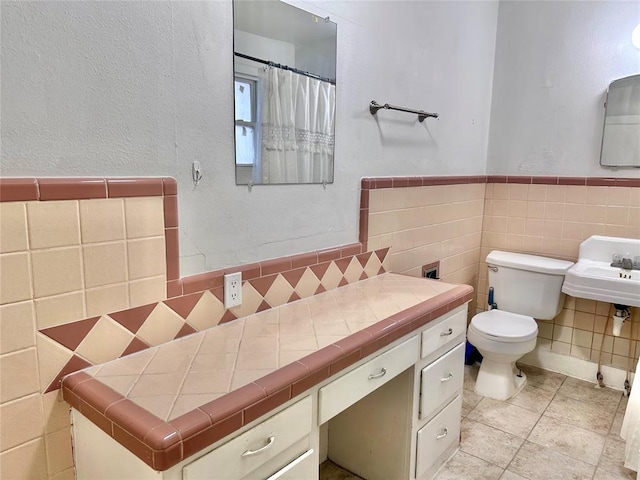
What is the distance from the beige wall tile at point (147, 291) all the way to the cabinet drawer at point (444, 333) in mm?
957

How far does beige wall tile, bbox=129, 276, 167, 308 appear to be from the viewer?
1276 mm

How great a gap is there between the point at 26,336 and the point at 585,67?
3086 millimetres

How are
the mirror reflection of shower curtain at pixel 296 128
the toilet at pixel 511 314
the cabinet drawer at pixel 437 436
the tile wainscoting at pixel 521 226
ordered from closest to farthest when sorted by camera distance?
the mirror reflection of shower curtain at pixel 296 128
the cabinet drawer at pixel 437 436
the tile wainscoting at pixel 521 226
the toilet at pixel 511 314

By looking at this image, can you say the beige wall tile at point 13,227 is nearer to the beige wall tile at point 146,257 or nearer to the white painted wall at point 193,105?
the white painted wall at point 193,105

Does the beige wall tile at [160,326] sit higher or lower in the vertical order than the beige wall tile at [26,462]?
higher

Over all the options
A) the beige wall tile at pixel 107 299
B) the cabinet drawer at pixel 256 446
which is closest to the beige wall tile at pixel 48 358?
the beige wall tile at pixel 107 299

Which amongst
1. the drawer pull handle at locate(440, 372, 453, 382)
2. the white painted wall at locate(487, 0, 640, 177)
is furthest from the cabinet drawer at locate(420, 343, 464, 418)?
the white painted wall at locate(487, 0, 640, 177)

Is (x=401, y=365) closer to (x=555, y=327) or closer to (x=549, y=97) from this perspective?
(x=555, y=327)

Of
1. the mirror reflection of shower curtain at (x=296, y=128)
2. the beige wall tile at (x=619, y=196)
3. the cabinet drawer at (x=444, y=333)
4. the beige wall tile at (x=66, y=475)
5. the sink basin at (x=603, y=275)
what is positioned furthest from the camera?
the beige wall tile at (x=619, y=196)

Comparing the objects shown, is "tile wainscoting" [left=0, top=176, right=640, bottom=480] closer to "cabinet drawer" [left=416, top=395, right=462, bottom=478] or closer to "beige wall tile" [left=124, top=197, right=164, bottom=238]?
"beige wall tile" [left=124, top=197, right=164, bottom=238]

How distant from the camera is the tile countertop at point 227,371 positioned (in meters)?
0.96

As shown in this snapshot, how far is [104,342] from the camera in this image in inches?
48.1

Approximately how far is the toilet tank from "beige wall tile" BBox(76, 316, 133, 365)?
7.73 feet

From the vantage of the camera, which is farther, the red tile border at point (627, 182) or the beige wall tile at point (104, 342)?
the red tile border at point (627, 182)
